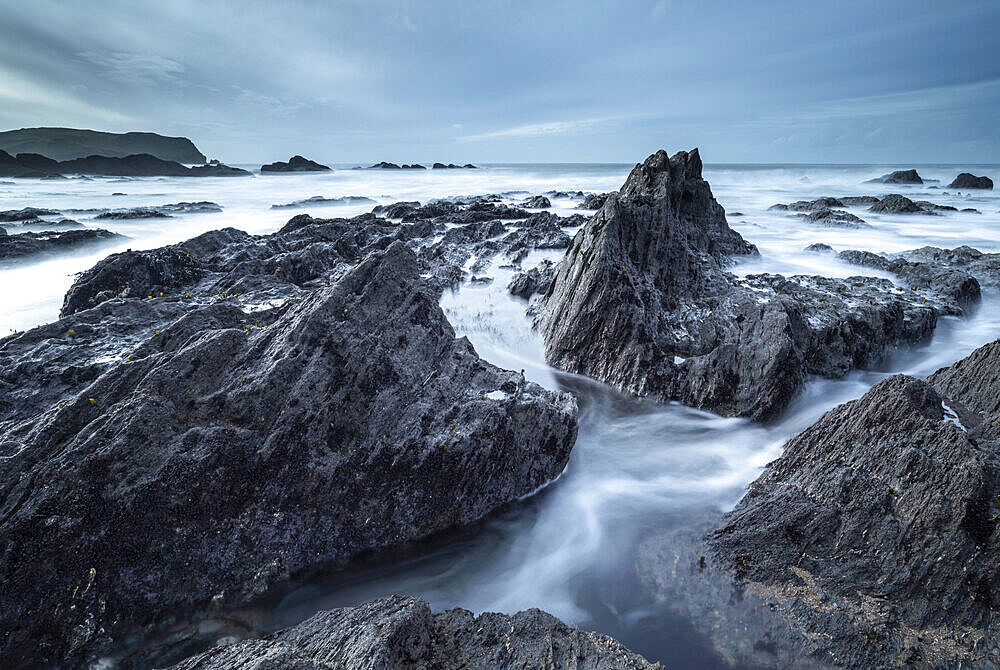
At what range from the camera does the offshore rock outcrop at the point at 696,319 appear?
11.1 meters

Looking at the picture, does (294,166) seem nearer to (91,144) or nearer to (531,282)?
(91,144)

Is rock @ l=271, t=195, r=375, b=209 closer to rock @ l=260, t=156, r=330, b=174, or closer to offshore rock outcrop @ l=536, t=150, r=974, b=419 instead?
offshore rock outcrop @ l=536, t=150, r=974, b=419

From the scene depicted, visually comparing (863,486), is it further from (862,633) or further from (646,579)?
(646,579)

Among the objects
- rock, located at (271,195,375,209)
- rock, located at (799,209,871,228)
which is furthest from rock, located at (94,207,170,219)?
rock, located at (799,209,871,228)

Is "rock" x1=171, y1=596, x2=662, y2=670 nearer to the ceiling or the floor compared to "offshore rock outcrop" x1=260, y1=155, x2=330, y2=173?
nearer to the floor

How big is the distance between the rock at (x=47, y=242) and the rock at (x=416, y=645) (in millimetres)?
28837

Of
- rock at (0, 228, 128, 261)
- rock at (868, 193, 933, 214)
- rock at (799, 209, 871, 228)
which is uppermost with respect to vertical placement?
rock at (868, 193, 933, 214)

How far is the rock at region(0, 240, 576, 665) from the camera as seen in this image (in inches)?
222

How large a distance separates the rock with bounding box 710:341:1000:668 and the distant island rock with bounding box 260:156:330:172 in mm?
140541

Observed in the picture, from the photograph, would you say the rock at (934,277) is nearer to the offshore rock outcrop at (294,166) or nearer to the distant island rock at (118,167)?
the distant island rock at (118,167)

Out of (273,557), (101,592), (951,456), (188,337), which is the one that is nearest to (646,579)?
(951,456)

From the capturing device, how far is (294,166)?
417 feet

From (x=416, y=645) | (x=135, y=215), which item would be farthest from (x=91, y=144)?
(x=416, y=645)

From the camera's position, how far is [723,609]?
6414 millimetres
